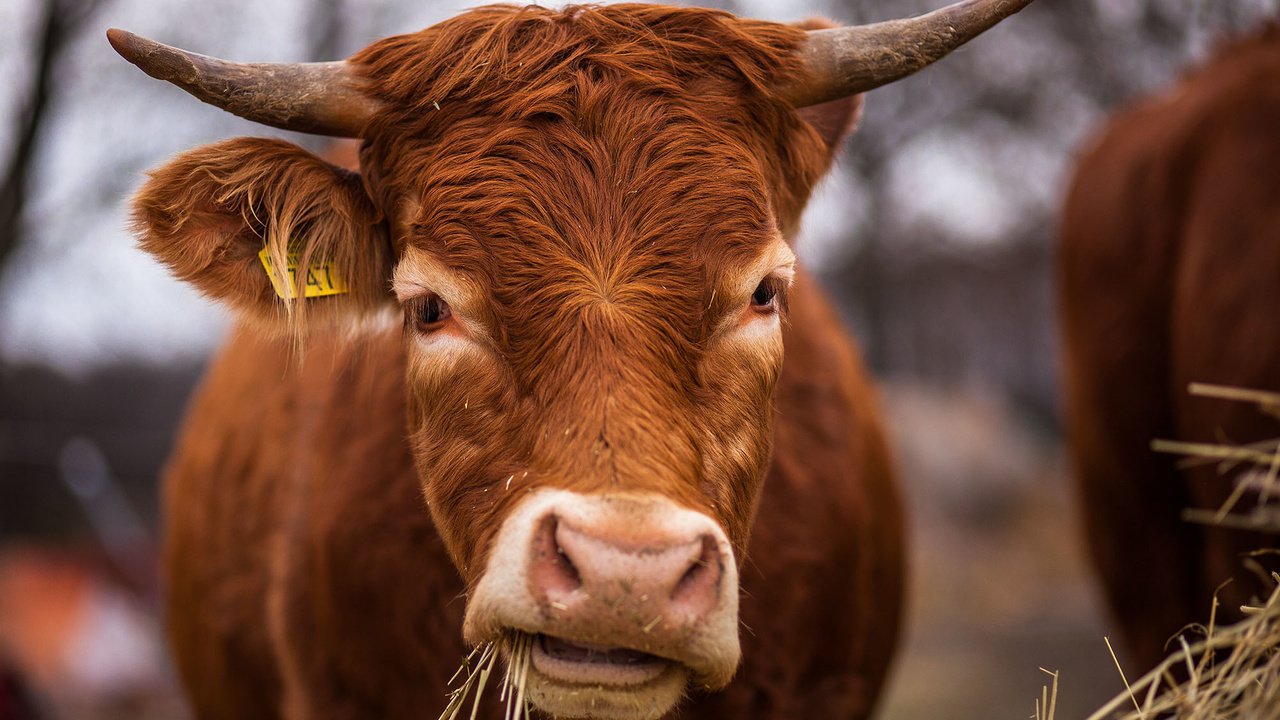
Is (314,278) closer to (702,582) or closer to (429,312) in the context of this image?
(429,312)

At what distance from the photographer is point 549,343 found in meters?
2.24

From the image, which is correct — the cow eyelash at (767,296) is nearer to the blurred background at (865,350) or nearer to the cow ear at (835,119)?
the cow ear at (835,119)

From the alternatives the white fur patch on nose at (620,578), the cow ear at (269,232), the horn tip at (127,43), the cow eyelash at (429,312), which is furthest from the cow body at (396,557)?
the horn tip at (127,43)

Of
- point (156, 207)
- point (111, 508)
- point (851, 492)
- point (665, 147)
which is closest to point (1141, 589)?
point (851, 492)

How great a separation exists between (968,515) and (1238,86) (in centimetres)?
896

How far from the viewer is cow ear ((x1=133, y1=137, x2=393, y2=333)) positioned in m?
2.64

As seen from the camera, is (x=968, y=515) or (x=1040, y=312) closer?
(x=968, y=515)

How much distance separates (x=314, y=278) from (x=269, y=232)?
0.49 feet

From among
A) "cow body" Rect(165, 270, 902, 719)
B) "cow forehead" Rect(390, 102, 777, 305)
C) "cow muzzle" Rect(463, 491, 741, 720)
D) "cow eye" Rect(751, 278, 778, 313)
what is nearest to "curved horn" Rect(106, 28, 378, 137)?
"cow forehead" Rect(390, 102, 777, 305)

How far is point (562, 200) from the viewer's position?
7.80ft

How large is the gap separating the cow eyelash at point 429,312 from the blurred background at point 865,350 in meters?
3.92

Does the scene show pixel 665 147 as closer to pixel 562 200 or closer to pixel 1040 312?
pixel 562 200

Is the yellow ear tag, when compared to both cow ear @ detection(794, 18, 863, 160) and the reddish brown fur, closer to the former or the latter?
the reddish brown fur

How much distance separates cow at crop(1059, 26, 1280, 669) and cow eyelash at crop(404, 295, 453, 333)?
8.73ft
